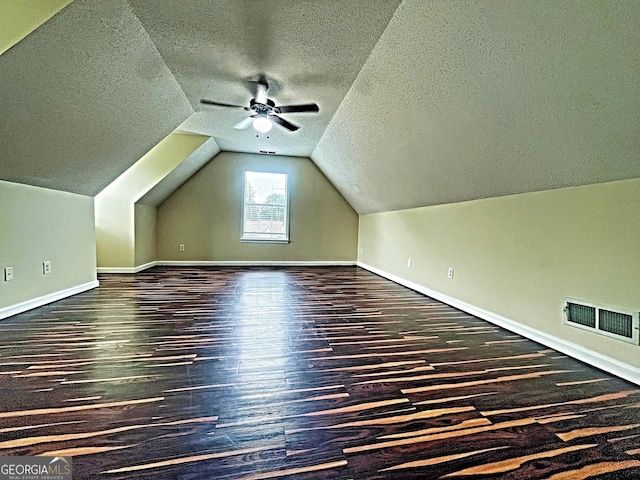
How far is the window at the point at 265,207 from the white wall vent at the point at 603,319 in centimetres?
547

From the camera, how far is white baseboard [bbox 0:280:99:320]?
3033 millimetres

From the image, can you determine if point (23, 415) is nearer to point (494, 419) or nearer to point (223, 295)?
point (494, 419)

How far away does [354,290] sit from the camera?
4.71 meters

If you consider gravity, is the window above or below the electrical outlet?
above

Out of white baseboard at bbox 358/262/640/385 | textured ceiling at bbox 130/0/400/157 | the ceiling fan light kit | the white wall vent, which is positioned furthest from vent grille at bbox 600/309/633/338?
the ceiling fan light kit

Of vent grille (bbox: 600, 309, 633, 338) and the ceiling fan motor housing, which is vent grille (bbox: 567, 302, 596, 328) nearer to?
vent grille (bbox: 600, 309, 633, 338)

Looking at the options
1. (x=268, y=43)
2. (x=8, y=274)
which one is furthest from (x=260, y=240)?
(x=268, y=43)

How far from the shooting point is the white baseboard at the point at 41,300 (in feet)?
9.95

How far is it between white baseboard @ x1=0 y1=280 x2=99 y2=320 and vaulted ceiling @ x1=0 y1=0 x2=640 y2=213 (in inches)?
48.2

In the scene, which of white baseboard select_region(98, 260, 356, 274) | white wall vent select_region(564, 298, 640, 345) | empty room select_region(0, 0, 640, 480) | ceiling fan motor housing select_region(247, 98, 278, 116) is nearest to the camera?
empty room select_region(0, 0, 640, 480)

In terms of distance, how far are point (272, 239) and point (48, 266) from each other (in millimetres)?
4064

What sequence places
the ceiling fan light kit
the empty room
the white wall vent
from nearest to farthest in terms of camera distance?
the empty room, the white wall vent, the ceiling fan light kit

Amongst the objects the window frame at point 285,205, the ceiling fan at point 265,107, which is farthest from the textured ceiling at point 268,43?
the window frame at point 285,205

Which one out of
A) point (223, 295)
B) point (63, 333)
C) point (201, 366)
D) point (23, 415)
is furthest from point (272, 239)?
point (23, 415)
